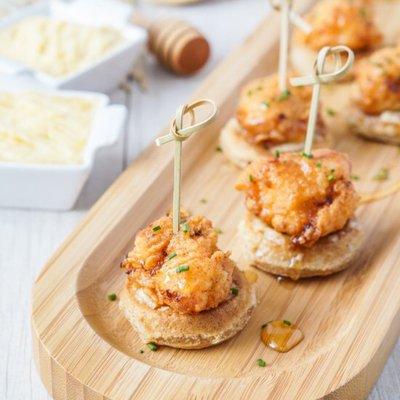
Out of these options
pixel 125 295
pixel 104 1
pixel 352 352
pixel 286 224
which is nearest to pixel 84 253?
pixel 125 295

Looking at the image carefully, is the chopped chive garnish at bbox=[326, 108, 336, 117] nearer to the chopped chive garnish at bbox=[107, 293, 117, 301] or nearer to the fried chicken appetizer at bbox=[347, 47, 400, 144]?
the fried chicken appetizer at bbox=[347, 47, 400, 144]

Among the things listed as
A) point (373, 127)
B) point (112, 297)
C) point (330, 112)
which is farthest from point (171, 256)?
point (330, 112)

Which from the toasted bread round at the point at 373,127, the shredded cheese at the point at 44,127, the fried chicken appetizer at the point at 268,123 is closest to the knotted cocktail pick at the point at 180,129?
the shredded cheese at the point at 44,127

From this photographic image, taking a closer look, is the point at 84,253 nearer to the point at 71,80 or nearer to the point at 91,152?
the point at 91,152

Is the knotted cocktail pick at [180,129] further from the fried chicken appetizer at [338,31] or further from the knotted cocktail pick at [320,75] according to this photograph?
the fried chicken appetizer at [338,31]

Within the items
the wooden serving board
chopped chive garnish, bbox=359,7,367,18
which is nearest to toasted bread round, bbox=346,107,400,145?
the wooden serving board

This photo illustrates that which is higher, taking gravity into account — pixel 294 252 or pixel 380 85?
pixel 380 85

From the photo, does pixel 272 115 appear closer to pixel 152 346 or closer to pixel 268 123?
pixel 268 123
